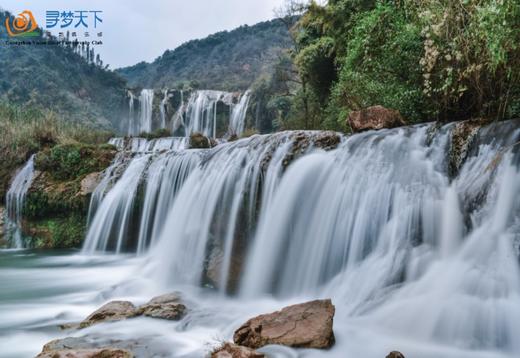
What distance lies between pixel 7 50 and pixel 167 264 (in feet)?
144

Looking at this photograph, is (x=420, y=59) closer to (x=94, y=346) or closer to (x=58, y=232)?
(x=94, y=346)

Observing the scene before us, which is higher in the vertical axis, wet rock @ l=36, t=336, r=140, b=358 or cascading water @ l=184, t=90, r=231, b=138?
cascading water @ l=184, t=90, r=231, b=138

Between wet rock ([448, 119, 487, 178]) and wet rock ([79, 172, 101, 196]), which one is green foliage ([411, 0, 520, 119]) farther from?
wet rock ([79, 172, 101, 196])

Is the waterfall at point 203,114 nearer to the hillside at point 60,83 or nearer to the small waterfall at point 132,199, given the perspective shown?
the hillside at point 60,83

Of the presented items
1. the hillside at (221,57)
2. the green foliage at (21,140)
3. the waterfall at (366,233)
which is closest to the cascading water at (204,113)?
the green foliage at (21,140)

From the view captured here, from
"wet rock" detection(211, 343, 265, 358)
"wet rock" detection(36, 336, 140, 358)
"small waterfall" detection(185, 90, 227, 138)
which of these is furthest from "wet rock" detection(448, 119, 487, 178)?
"small waterfall" detection(185, 90, 227, 138)

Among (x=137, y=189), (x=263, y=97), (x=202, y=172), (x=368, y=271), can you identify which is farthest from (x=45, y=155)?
(x=263, y=97)

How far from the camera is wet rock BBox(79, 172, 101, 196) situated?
9.72m

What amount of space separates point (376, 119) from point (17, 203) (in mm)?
9758

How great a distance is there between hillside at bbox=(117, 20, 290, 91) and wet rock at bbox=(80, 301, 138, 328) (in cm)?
4616

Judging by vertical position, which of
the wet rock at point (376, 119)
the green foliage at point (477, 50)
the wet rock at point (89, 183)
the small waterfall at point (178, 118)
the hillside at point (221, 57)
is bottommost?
the wet rock at point (89, 183)

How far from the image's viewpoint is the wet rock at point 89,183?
9720 mm

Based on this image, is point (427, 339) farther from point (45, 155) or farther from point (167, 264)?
point (45, 155)

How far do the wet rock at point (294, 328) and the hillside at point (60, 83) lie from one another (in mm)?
35731
